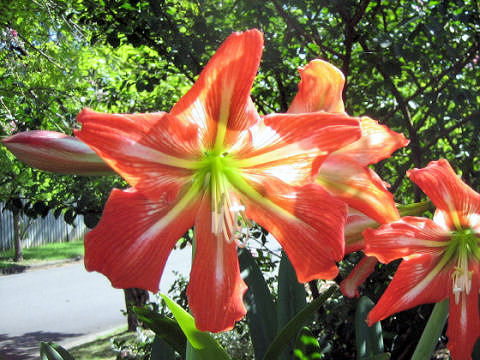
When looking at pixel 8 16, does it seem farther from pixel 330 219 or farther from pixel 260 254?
pixel 330 219

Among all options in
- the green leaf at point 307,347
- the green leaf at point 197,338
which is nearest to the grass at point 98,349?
the green leaf at point 307,347

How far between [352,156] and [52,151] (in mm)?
389

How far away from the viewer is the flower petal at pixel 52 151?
56cm

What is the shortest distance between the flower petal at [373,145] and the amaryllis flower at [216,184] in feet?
0.24

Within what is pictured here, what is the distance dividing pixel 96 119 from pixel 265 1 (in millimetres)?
2472

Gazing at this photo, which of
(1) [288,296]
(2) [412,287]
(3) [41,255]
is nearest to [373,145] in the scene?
(2) [412,287]

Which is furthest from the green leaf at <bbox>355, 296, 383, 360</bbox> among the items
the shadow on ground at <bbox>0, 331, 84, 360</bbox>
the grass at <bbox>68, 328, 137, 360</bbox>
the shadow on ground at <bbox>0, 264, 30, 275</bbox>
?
the shadow on ground at <bbox>0, 264, 30, 275</bbox>

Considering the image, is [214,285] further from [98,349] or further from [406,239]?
[98,349]

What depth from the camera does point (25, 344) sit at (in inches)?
263

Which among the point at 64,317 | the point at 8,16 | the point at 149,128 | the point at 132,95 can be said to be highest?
the point at 8,16

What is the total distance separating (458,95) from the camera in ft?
8.32

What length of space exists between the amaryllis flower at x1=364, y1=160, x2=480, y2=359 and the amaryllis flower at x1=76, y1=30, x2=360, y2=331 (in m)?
0.11

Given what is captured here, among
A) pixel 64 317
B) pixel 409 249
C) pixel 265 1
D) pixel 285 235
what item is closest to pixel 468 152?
pixel 265 1

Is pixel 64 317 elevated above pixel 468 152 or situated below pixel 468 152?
below
